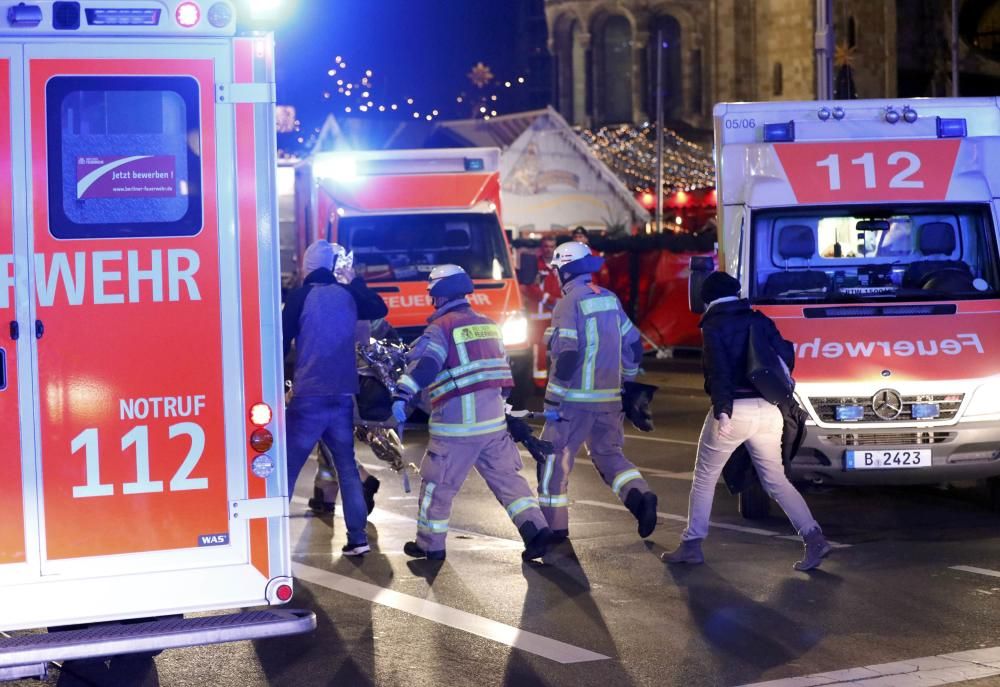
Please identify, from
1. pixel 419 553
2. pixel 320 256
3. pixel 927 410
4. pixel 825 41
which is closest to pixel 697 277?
pixel 927 410

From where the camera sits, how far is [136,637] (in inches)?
225

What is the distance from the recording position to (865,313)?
10.8m

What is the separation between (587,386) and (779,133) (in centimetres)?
258

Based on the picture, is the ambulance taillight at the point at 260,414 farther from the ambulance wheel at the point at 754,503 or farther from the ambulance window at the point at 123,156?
the ambulance wheel at the point at 754,503

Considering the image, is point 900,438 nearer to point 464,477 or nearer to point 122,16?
point 464,477

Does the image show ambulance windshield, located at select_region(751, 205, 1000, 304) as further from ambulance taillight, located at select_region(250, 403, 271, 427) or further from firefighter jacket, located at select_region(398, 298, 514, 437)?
ambulance taillight, located at select_region(250, 403, 271, 427)

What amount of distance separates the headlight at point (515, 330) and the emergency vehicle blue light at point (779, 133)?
6.20m

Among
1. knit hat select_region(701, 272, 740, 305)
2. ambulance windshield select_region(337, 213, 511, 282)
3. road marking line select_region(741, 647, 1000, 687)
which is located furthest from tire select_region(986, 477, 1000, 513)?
ambulance windshield select_region(337, 213, 511, 282)

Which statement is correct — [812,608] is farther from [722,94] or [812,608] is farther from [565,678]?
[722,94]

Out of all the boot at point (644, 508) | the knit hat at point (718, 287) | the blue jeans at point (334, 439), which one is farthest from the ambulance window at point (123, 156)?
the boot at point (644, 508)

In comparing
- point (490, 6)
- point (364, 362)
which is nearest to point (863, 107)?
point (364, 362)

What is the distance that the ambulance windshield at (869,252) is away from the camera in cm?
1124

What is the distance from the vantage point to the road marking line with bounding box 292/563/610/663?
7.51 m

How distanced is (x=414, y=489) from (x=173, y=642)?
7394mm
